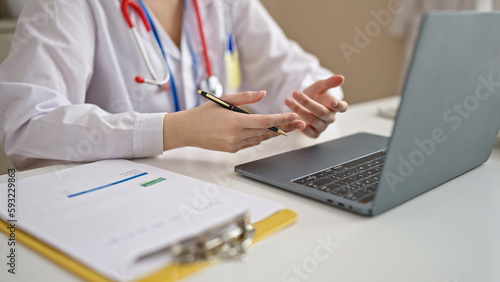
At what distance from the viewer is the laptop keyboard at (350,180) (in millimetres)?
593

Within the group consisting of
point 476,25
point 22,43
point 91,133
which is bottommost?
point 91,133

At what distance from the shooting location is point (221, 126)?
0.75 m

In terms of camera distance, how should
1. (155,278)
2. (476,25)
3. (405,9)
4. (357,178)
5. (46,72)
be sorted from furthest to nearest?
(405,9) < (46,72) < (357,178) < (476,25) < (155,278)

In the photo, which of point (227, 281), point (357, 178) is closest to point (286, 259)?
point (227, 281)

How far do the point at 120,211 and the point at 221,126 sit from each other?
0.93ft

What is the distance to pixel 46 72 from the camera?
0.88 meters

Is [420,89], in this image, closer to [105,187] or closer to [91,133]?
[105,187]

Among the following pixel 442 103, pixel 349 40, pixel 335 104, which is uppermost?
pixel 442 103

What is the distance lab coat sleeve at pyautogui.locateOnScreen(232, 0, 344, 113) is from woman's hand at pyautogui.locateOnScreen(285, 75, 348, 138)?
36 centimetres

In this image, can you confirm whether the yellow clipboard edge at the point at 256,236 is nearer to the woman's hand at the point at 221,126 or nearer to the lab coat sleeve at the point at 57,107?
the woman's hand at the point at 221,126

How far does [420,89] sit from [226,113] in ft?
1.16

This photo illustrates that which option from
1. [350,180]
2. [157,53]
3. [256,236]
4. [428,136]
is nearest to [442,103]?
[428,136]

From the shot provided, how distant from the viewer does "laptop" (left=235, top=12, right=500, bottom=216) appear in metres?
0.49

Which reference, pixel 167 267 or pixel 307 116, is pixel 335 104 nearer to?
pixel 307 116
